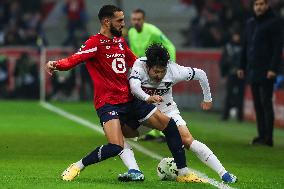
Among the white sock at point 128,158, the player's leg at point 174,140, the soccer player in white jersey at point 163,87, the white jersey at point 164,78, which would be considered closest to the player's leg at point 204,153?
the soccer player in white jersey at point 163,87

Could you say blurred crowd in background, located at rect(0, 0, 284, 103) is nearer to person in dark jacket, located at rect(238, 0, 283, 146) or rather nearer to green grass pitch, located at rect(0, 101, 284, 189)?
green grass pitch, located at rect(0, 101, 284, 189)

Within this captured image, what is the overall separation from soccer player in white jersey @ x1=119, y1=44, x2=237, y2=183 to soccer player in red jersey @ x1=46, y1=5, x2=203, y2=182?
0.16 metres

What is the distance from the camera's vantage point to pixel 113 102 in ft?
38.6

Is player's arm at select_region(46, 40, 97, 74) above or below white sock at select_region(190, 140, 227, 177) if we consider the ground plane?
above

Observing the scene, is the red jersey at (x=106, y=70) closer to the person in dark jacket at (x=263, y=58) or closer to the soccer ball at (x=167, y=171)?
the soccer ball at (x=167, y=171)

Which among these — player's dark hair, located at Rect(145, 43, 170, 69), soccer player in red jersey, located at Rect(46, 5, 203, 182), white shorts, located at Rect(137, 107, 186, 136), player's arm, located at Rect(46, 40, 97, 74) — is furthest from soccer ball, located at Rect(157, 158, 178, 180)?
player's arm, located at Rect(46, 40, 97, 74)

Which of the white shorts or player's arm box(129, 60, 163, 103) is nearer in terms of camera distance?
player's arm box(129, 60, 163, 103)

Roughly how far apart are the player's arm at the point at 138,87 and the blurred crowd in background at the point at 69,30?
1669 centimetres

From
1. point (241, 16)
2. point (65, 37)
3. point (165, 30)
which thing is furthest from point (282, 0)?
point (65, 37)

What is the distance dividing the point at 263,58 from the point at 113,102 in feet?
19.3

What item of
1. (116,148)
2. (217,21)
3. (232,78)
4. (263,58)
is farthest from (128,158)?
(217,21)

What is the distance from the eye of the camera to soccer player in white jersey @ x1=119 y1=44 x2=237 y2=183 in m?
11.6

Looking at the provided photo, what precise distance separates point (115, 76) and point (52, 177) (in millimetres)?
1304

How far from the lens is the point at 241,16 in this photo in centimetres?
3089
